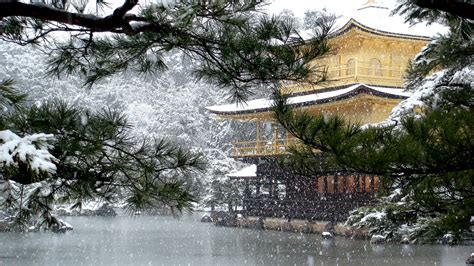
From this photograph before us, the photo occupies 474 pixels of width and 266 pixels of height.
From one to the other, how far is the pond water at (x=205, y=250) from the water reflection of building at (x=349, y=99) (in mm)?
1372

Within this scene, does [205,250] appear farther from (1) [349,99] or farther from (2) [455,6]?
Answer: (2) [455,6]

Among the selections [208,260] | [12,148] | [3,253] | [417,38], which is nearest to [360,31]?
[417,38]

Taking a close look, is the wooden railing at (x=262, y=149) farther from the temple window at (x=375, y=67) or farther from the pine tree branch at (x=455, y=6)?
the pine tree branch at (x=455, y=6)

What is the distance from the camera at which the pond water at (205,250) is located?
10.2 metres

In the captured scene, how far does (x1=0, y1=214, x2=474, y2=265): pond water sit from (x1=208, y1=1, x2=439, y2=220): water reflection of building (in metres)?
1.37

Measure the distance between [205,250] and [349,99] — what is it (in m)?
5.30

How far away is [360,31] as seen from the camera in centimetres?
1582

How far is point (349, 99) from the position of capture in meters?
14.9

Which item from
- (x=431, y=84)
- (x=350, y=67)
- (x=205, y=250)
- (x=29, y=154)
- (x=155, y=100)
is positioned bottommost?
(x=205, y=250)

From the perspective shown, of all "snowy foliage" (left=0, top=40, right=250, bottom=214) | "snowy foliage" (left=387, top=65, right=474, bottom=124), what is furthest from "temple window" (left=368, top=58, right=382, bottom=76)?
"snowy foliage" (left=0, top=40, right=250, bottom=214)

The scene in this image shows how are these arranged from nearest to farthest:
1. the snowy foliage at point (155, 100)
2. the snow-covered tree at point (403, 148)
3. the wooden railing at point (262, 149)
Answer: the snow-covered tree at point (403, 148) < the wooden railing at point (262, 149) < the snowy foliage at point (155, 100)

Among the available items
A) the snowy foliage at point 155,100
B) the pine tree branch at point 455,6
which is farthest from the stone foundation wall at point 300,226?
the pine tree branch at point 455,6

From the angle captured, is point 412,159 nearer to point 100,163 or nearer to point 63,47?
point 100,163

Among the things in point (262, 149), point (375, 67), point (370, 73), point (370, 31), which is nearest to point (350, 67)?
point (370, 73)
